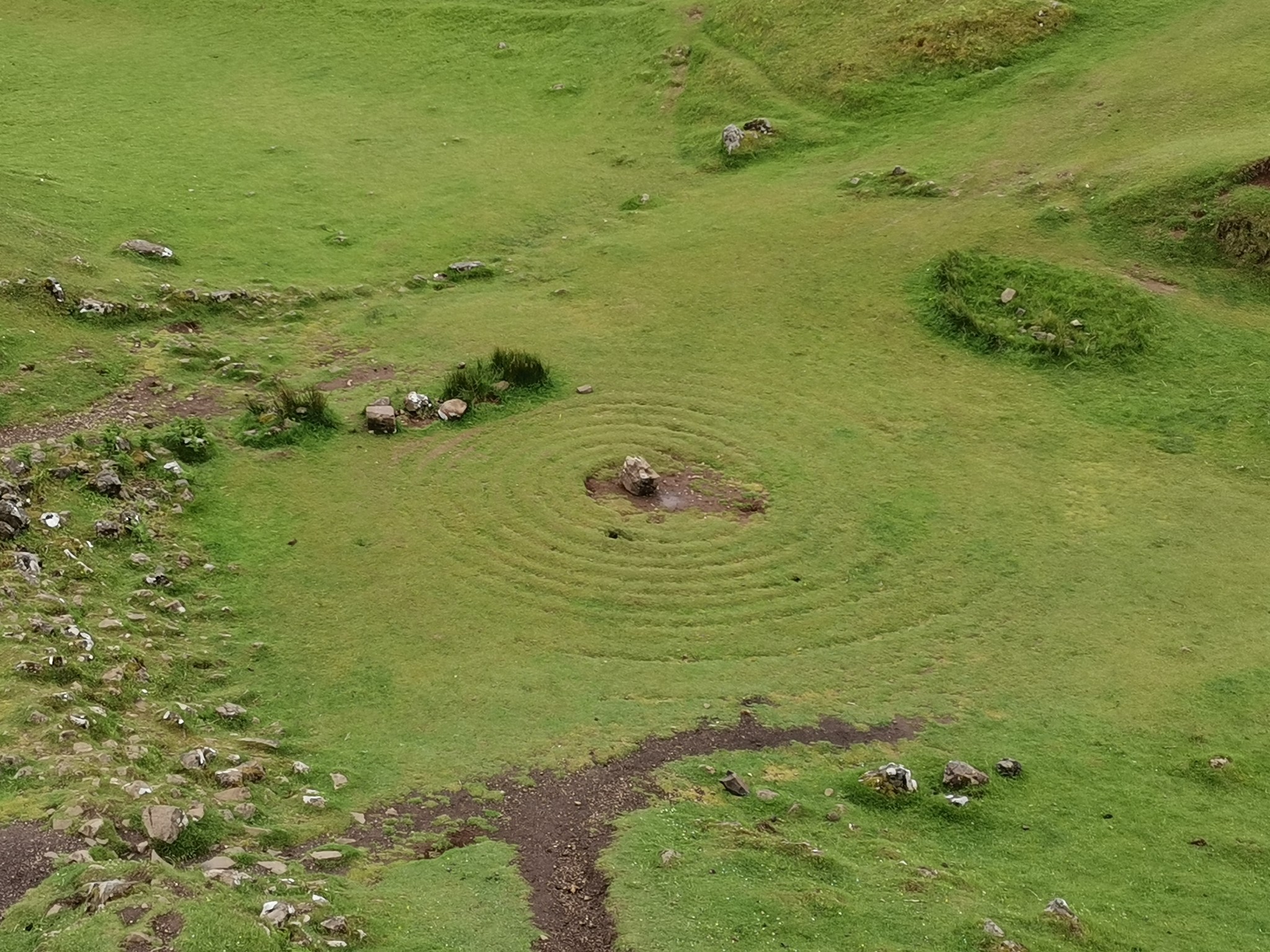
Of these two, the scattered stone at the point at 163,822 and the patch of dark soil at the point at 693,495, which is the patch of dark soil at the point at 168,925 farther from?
the patch of dark soil at the point at 693,495

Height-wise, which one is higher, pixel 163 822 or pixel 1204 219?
pixel 1204 219

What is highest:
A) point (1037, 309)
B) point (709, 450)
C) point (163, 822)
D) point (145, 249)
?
point (1037, 309)

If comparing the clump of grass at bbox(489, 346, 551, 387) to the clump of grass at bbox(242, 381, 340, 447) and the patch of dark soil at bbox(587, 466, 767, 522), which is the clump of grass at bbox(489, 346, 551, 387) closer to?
the clump of grass at bbox(242, 381, 340, 447)

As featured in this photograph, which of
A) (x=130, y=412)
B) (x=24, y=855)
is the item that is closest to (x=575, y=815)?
(x=24, y=855)

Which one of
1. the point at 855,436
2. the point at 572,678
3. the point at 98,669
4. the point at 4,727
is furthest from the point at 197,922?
the point at 855,436

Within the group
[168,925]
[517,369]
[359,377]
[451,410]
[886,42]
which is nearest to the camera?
[168,925]

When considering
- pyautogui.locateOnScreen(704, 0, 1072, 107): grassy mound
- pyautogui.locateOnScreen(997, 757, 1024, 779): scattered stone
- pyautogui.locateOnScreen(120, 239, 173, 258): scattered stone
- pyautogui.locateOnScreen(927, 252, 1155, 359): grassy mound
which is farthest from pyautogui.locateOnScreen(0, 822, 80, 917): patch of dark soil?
pyautogui.locateOnScreen(704, 0, 1072, 107): grassy mound

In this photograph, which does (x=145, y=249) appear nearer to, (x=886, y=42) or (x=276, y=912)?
(x=276, y=912)
